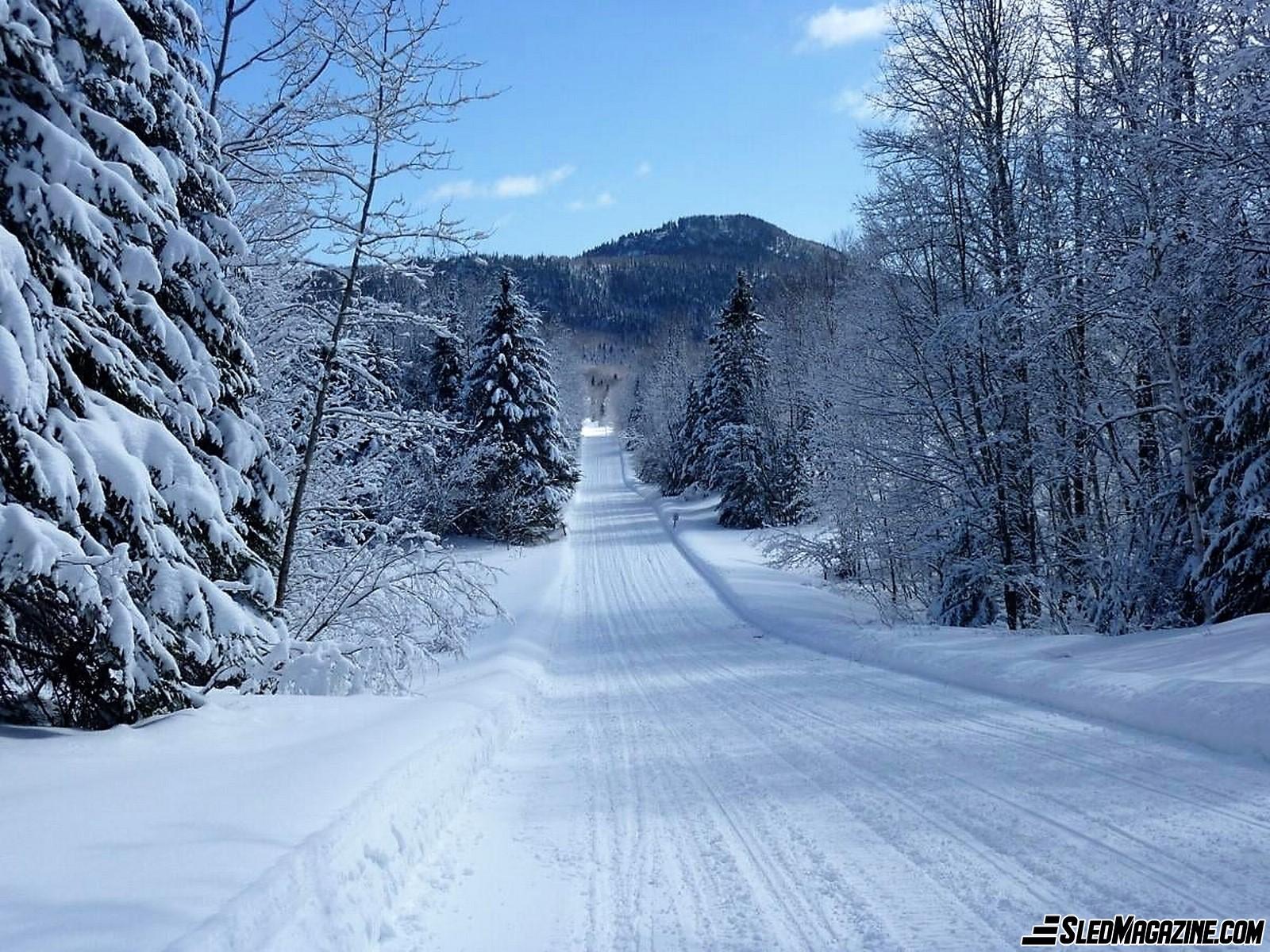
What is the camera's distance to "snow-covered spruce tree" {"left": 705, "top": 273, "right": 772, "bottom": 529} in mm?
41406

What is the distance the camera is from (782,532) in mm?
19188

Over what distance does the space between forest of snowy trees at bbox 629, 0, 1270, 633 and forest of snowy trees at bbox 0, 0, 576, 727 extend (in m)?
8.34

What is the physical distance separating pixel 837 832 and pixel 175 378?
5.66 metres

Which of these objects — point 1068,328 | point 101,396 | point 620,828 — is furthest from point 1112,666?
point 101,396

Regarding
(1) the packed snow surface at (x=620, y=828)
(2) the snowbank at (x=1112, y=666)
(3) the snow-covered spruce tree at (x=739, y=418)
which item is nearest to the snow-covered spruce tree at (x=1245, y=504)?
(2) the snowbank at (x=1112, y=666)

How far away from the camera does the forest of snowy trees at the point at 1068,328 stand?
8812 mm

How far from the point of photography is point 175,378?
239 inches

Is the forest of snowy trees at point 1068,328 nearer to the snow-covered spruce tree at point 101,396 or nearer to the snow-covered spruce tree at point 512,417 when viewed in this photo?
the snow-covered spruce tree at point 101,396

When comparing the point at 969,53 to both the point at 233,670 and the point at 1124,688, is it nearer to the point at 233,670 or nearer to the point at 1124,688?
the point at 1124,688

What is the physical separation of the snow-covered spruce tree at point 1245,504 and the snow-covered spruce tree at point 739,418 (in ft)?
101

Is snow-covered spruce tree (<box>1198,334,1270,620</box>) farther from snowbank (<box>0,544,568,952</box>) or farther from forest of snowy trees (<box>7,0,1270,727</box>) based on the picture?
snowbank (<box>0,544,568,952</box>)

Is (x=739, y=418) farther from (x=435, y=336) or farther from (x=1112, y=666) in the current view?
(x=1112, y=666)

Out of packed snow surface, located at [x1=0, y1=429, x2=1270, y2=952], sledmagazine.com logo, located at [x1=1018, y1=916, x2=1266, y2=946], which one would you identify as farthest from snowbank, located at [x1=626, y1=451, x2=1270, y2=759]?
sledmagazine.com logo, located at [x1=1018, y1=916, x2=1266, y2=946]

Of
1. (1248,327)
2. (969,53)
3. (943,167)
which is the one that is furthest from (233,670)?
(969,53)
